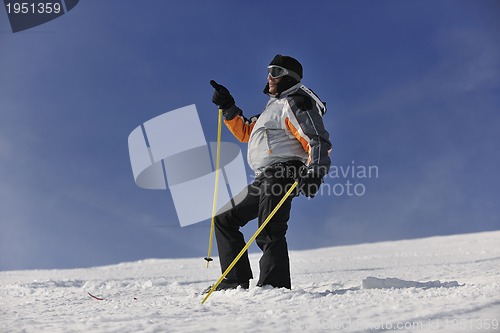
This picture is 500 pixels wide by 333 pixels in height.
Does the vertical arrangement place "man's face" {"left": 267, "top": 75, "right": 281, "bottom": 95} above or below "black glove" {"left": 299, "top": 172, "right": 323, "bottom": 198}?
above

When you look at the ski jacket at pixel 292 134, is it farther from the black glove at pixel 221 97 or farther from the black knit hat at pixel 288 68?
the black glove at pixel 221 97

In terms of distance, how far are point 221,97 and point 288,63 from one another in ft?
2.29

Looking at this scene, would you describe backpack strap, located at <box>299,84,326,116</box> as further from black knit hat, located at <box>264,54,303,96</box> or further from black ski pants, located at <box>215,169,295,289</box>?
black ski pants, located at <box>215,169,295,289</box>

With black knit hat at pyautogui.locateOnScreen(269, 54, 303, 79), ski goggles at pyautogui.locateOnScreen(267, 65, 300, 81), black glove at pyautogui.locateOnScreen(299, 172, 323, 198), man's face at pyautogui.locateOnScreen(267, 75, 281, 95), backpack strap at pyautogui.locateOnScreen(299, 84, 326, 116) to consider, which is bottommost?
black glove at pyautogui.locateOnScreen(299, 172, 323, 198)

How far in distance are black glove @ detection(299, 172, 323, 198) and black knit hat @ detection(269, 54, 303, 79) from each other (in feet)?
3.20

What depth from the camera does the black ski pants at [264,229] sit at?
3570mm

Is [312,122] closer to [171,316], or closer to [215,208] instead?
[215,208]

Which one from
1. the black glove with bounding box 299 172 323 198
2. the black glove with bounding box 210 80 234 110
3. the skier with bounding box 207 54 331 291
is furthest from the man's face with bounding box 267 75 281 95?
the black glove with bounding box 299 172 323 198

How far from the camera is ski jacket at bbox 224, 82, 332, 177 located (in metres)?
3.55

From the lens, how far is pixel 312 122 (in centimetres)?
361

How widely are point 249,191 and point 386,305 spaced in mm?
1637

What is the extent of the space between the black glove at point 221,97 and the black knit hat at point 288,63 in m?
0.53

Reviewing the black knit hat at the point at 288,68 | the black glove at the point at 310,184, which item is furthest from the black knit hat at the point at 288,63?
the black glove at the point at 310,184

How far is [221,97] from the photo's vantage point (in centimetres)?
428
